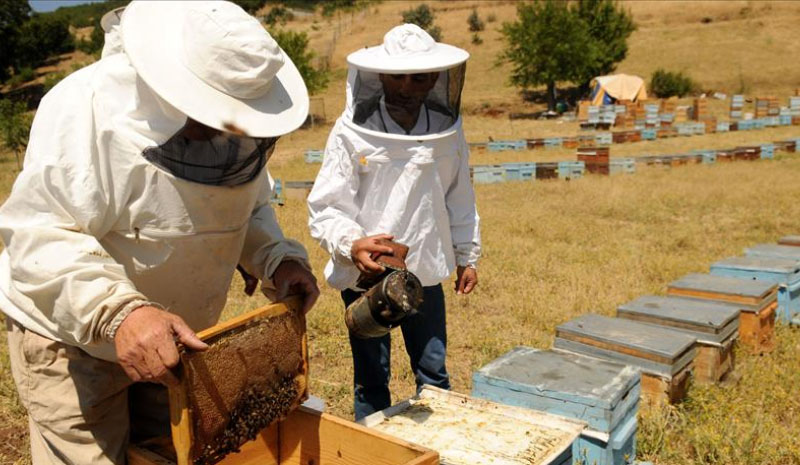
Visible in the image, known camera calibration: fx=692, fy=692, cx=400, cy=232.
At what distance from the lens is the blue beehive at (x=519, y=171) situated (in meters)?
12.6

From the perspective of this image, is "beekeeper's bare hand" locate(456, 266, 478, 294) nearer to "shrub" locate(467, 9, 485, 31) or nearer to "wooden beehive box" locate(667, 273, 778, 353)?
"wooden beehive box" locate(667, 273, 778, 353)

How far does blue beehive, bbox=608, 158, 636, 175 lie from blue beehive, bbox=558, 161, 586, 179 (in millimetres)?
690

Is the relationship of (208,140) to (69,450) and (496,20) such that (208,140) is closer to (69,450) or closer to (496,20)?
(69,450)

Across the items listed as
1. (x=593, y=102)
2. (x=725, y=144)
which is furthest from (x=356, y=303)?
(x=593, y=102)

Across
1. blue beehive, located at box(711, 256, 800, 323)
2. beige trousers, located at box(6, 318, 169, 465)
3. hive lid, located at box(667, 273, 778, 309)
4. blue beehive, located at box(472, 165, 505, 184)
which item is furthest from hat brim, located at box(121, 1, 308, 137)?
blue beehive, located at box(472, 165, 505, 184)

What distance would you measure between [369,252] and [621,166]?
11559mm

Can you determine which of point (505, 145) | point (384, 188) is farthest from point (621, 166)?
point (384, 188)

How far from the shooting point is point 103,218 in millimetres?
1812

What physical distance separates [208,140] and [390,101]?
45.6 inches

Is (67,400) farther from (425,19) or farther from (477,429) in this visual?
(425,19)

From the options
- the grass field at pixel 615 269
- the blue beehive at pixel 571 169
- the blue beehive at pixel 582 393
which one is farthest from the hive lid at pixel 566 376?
the blue beehive at pixel 571 169

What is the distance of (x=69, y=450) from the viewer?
1953 millimetres

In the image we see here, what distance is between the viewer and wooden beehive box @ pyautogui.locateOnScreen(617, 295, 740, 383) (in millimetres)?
4062

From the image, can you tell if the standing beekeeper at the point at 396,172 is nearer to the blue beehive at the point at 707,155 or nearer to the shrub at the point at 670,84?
the blue beehive at the point at 707,155
